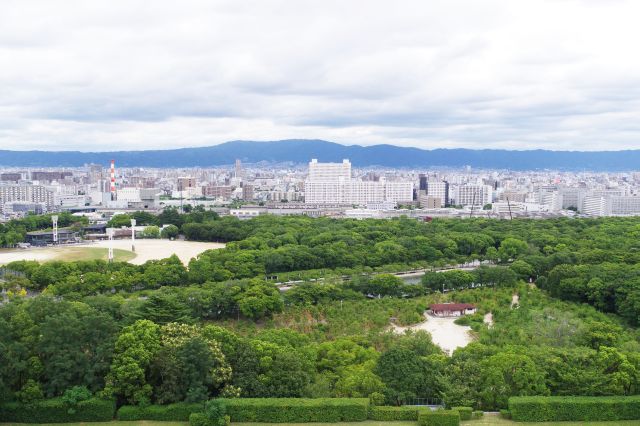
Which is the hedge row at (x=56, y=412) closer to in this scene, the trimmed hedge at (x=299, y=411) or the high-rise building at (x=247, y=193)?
the trimmed hedge at (x=299, y=411)

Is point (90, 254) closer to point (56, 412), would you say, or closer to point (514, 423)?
point (56, 412)

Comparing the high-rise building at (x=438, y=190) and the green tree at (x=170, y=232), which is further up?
the high-rise building at (x=438, y=190)

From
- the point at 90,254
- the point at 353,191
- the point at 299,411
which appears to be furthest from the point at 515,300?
the point at 353,191

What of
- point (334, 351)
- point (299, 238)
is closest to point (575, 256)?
point (299, 238)

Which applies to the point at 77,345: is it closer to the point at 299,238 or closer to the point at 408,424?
the point at 408,424

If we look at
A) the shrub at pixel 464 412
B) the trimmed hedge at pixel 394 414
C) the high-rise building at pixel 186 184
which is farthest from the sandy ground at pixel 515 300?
the high-rise building at pixel 186 184

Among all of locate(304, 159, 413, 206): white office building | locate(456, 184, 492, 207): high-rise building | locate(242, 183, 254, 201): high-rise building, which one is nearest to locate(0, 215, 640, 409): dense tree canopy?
locate(304, 159, 413, 206): white office building
